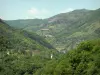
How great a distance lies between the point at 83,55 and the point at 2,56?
10581 cm

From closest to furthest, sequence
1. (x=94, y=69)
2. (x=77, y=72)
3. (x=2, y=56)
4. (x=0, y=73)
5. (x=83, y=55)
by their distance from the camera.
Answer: (x=94, y=69)
(x=77, y=72)
(x=83, y=55)
(x=0, y=73)
(x=2, y=56)

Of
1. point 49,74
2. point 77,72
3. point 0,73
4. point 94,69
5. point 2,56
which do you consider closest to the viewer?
point 94,69

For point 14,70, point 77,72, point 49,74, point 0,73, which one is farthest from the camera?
point 14,70

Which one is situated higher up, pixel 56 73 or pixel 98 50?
pixel 98 50

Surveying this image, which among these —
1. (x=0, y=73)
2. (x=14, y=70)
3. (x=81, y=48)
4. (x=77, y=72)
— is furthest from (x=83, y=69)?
(x=14, y=70)

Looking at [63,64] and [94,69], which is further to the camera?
[63,64]

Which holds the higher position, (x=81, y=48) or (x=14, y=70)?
(x=81, y=48)

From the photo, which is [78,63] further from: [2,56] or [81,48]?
[2,56]

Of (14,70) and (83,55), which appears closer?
(83,55)

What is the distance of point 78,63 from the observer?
79.6m

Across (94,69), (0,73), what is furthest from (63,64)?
(0,73)

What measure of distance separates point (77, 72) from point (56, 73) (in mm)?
7196

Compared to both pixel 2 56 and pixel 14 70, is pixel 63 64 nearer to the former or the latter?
pixel 14 70

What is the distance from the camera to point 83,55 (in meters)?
79.2
